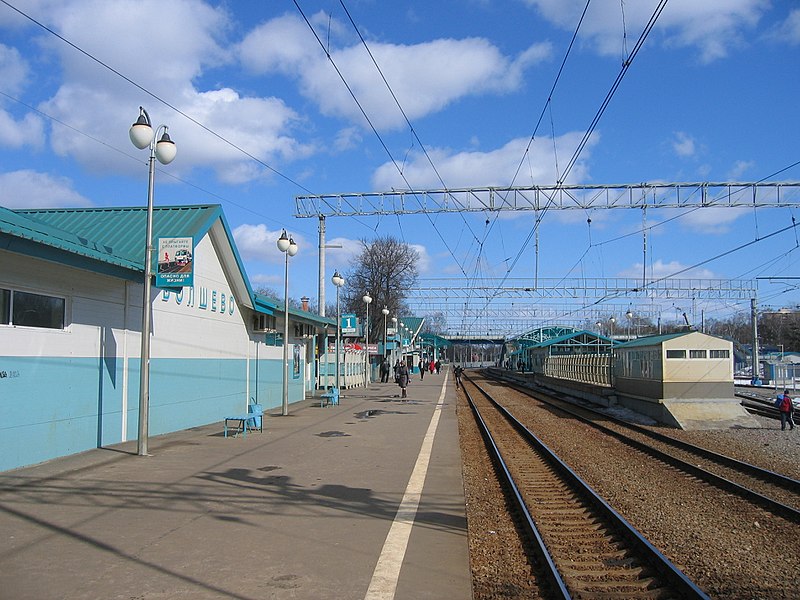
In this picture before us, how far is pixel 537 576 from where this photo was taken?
22.0 ft

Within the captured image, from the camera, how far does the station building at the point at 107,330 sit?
10.8 m

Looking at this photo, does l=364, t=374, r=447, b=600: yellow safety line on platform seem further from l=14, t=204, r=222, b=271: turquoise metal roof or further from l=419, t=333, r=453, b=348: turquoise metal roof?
l=419, t=333, r=453, b=348: turquoise metal roof

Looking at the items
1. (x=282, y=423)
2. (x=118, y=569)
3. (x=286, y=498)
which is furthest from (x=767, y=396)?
(x=118, y=569)

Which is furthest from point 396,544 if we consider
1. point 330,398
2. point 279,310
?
point 330,398

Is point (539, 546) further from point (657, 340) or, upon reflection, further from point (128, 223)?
point (657, 340)

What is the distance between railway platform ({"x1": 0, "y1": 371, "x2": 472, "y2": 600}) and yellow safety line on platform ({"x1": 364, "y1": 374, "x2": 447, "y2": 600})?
0.05 feet

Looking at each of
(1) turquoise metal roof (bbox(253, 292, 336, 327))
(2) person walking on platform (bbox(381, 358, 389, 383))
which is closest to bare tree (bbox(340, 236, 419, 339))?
(2) person walking on platform (bbox(381, 358, 389, 383))

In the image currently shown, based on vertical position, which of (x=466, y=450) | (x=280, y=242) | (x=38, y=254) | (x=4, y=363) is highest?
(x=280, y=242)

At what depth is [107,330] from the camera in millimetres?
13461

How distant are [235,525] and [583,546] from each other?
3864 mm

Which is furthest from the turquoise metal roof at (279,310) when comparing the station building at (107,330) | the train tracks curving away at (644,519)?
the train tracks curving away at (644,519)

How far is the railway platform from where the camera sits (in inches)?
233

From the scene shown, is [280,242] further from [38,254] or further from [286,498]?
[286,498]

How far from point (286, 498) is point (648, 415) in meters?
18.3
